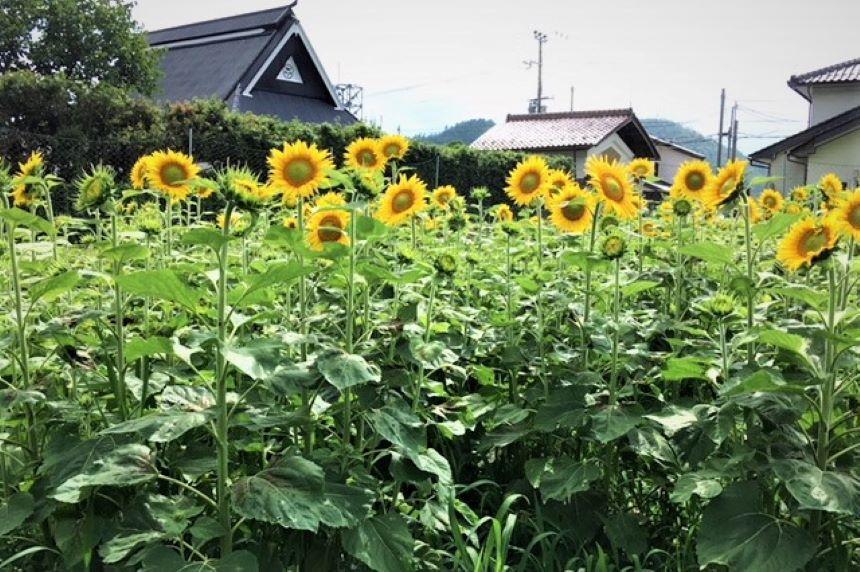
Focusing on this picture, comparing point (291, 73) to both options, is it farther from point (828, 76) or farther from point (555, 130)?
point (828, 76)

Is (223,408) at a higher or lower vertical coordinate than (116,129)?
lower

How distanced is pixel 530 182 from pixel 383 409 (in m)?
1.39

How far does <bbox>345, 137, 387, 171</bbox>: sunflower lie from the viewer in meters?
2.31

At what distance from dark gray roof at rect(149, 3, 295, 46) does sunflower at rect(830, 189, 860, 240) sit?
2164cm

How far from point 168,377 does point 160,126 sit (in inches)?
378

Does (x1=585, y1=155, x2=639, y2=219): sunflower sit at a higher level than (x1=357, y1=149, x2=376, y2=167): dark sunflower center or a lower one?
lower

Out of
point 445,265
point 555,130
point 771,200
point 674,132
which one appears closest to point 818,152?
point 555,130

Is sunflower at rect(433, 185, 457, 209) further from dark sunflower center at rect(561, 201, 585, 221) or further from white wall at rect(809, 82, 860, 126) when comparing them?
white wall at rect(809, 82, 860, 126)

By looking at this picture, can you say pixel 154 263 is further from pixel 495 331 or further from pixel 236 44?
pixel 236 44

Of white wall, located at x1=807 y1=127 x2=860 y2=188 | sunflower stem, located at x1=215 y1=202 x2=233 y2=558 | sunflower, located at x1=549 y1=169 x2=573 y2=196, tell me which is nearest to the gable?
white wall, located at x1=807 y1=127 x2=860 y2=188

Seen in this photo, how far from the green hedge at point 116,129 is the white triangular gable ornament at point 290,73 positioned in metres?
9.52

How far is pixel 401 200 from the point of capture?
7.71 feet

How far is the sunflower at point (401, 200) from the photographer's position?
2334 millimetres

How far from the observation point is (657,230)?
3.77 meters
